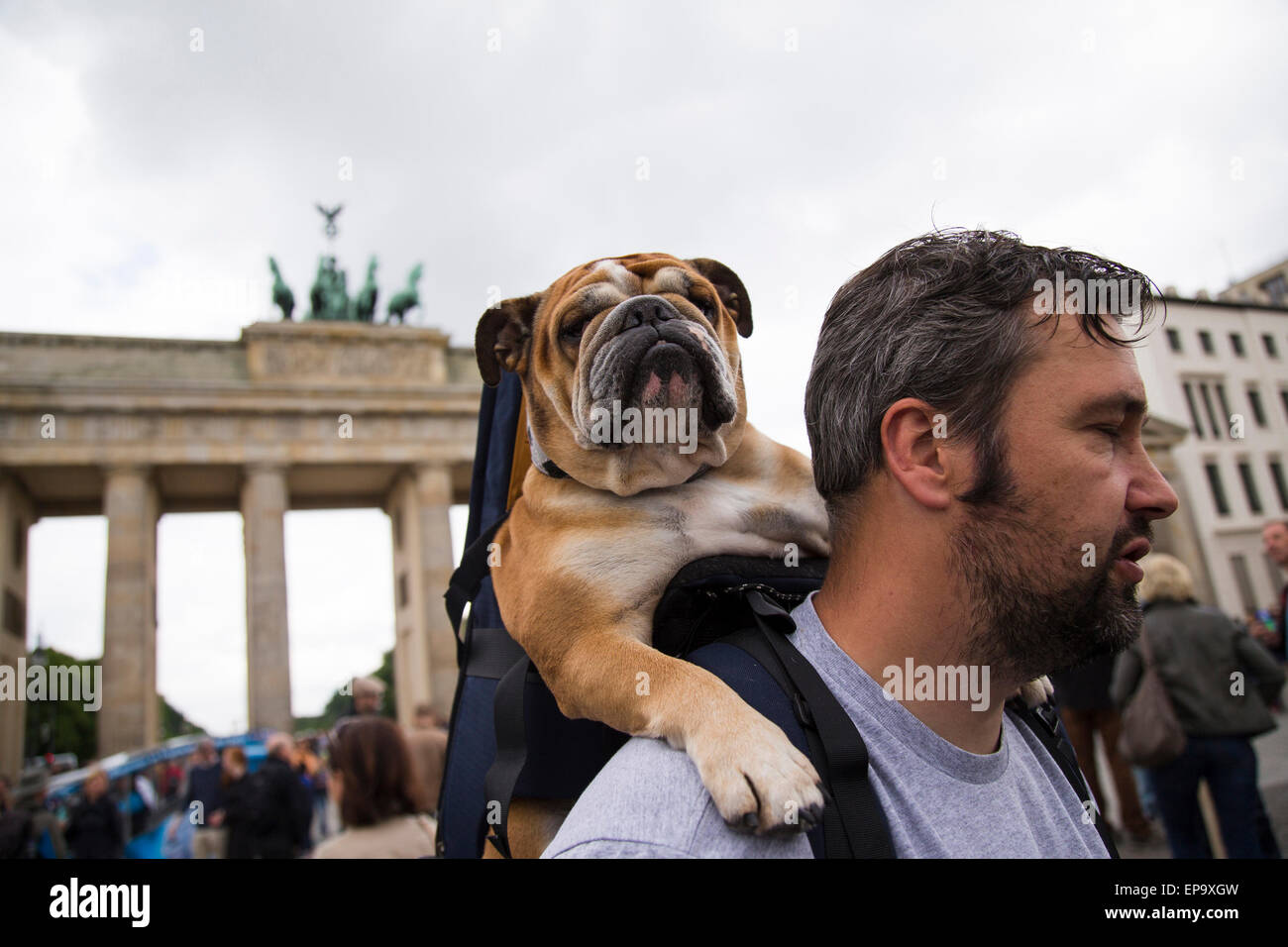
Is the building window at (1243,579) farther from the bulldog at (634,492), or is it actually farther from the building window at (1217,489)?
the bulldog at (634,492)

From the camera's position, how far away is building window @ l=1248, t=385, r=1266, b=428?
4728 centimetres

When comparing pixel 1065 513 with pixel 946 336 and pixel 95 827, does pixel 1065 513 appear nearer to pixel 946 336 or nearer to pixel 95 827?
pixel 946 336

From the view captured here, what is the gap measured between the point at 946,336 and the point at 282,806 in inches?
294

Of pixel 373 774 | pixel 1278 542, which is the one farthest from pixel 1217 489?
pixel 373 774

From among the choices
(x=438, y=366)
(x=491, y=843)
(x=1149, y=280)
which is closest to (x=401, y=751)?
(x=491, y=843)

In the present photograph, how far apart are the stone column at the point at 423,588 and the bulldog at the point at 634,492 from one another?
2704cm

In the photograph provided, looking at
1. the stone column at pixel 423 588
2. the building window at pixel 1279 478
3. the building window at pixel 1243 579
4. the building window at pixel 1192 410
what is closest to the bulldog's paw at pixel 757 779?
the stone column at pixel 423 588

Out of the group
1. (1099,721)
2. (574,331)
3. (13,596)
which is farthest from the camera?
(13,596)

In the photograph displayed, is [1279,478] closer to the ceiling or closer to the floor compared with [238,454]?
closer to the floor

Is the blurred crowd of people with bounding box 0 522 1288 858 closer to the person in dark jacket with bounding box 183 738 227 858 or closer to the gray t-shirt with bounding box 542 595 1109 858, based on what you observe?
the person in dark jacket with bounding box 183 738 227 858

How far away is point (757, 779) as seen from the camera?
132cm

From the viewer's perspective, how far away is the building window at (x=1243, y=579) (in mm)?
46906

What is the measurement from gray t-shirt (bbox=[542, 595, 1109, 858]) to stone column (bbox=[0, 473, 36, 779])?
103 ft

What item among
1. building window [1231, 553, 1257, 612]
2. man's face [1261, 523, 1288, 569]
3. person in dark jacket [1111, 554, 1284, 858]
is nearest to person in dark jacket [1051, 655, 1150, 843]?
man's face [1261, 523, 1288, 569]
